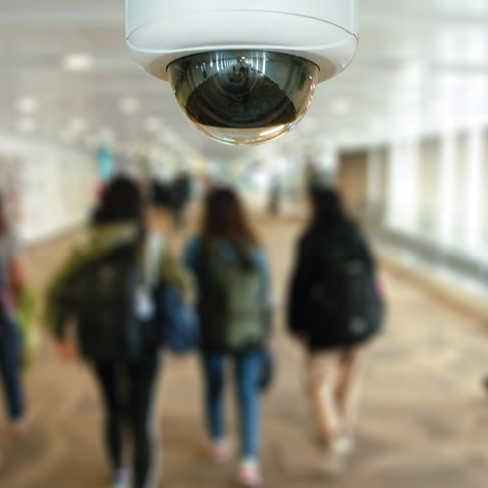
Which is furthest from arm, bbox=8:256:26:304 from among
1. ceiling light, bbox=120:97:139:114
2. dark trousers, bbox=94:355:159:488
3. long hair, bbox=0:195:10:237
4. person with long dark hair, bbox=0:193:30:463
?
ceiling light, bbox=120:97:139:114

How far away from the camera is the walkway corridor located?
3699 millimetres

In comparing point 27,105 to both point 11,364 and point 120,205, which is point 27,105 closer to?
point 11,364

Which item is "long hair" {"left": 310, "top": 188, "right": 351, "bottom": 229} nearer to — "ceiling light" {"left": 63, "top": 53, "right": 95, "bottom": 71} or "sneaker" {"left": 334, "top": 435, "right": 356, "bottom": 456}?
"sneaker" {"left": 334, "top": 435, "right": 356, "bottom": 456}

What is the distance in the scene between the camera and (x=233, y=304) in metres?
3.49

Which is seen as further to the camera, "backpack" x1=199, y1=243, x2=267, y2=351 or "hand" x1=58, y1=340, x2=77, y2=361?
"backpack" x1=199, y1=243, x2=267, y2=351

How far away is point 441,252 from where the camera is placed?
462 inches

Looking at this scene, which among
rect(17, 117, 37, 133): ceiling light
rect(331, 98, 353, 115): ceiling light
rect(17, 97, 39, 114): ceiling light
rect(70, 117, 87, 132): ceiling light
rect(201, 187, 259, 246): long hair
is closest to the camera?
rect(201, 187, 259, 246): long hair

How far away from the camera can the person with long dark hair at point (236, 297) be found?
3.49m

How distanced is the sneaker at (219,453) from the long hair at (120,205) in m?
1.63

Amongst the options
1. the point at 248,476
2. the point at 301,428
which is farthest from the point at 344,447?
the point at 248,476

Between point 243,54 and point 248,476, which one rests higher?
point 243,54

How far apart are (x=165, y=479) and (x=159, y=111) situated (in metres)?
6.09

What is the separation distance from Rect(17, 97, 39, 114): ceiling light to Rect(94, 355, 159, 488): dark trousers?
230 inches

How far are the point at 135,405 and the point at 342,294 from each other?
4.57 feet
